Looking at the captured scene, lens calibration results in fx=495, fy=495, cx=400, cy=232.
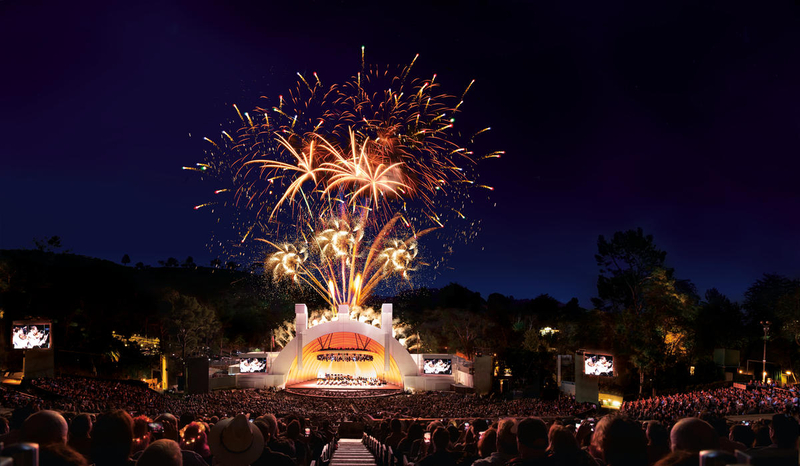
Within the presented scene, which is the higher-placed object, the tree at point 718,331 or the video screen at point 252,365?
the tree at point 718,331

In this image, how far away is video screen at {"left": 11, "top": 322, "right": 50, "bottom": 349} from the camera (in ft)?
91.6

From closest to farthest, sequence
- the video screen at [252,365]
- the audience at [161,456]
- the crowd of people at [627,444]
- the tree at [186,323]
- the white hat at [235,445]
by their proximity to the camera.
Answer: the audience at [161,456] → the crowd of people at [627,444] → the white hat at [235,445] → the video screen at [252,365] → the tree at [186,323]

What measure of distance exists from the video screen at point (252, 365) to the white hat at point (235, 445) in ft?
116

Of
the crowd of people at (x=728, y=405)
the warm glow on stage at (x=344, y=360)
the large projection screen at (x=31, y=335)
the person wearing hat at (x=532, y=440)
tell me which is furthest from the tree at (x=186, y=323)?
the person wearing hat at (x=532, y=440)

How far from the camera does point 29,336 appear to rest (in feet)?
92.0

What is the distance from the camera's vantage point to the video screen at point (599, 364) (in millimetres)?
29203

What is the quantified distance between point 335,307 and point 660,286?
25.3m

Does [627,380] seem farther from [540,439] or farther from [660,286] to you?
[540,439]

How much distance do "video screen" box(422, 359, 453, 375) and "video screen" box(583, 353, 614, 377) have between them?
1225 cm

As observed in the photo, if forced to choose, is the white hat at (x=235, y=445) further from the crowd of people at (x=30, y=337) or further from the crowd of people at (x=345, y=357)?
the crowd of people at (x=345, y=357)

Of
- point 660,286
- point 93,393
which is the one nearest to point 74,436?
point 93,393

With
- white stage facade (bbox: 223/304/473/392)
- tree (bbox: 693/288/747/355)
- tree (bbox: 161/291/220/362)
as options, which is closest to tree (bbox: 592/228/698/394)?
tree (bbox: 693/288/747/355)

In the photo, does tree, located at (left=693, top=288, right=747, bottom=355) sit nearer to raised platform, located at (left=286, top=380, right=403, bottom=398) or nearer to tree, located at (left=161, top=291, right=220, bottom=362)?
raised platform, located at (left=286, top=380, right=403, bottom=398)

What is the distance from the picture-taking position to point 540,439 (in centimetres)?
373
